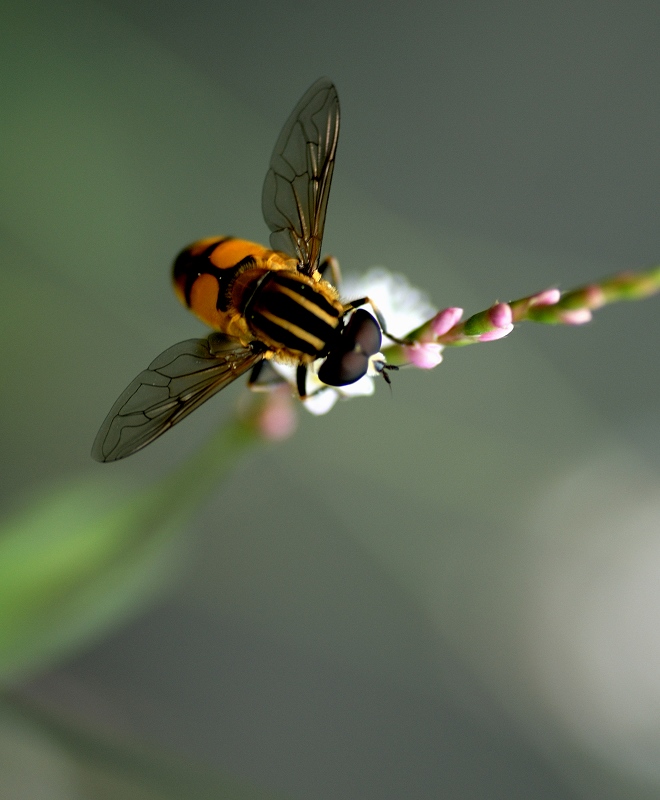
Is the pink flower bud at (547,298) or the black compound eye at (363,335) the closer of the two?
the pink flower bud at (547,298)

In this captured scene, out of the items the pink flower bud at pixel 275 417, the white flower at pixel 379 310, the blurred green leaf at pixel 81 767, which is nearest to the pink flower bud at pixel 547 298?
the white flower at pixel 379 310

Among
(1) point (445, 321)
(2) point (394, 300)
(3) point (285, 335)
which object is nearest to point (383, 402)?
(2) point (394, 300)

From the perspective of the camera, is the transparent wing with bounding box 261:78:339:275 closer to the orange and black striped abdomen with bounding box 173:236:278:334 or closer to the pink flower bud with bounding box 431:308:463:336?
the orange and black striped abdomen with bounding box 173:236:278:334

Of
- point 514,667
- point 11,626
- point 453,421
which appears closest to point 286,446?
point 453,421

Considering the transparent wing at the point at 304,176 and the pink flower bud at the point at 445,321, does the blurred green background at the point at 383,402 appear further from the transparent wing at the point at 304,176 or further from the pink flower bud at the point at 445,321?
the pink flower bud at the point at 445,321

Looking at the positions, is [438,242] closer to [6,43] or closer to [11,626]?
[6,43]

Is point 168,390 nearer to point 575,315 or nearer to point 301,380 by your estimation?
point 301,380
